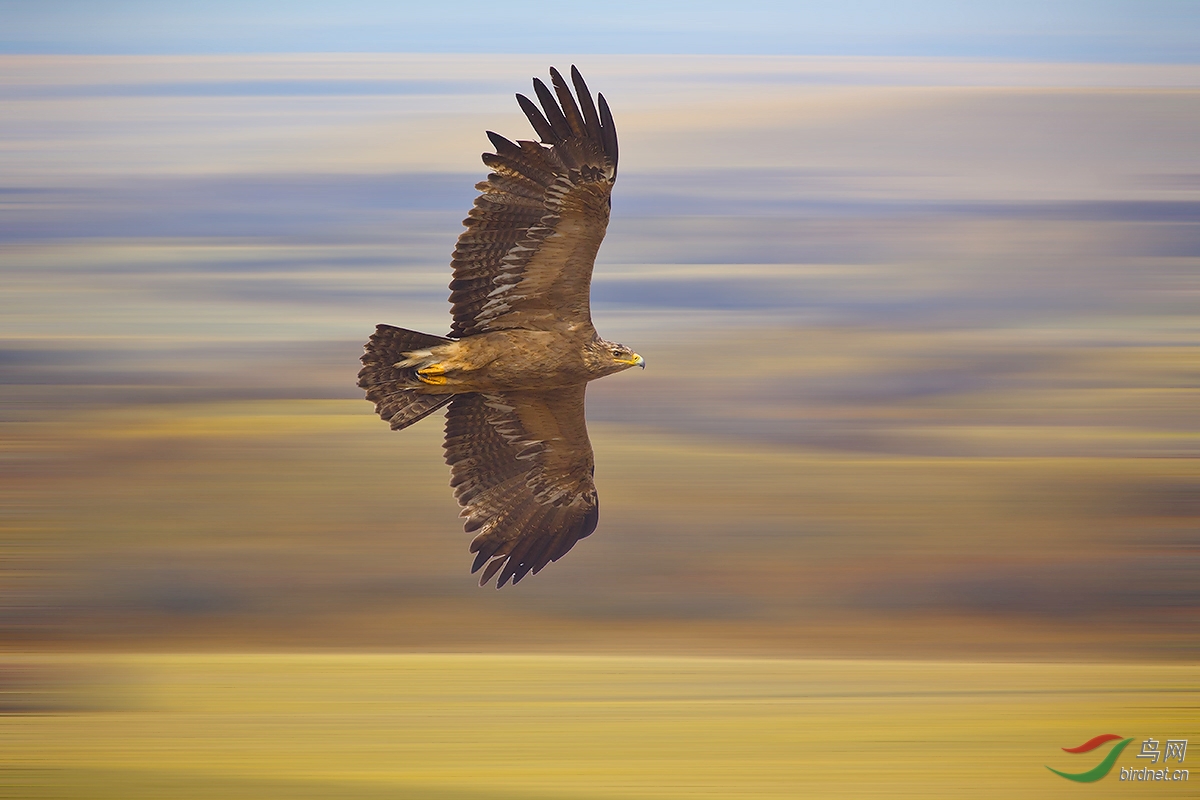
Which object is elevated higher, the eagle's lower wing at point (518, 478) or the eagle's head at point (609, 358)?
the eagle's head at point (609, 358)

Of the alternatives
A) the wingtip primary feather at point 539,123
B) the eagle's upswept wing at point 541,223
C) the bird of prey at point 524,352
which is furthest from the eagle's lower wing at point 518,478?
the wingtip primary feather at point 539,123

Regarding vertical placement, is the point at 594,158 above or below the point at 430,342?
above

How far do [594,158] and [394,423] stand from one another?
2.07m

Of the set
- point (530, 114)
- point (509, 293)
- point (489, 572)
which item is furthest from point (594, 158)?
point (489, 572)

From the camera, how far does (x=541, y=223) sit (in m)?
7.40

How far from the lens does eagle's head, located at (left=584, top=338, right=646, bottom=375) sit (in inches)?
308

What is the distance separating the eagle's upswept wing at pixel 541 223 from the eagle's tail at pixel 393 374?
0.94 ft

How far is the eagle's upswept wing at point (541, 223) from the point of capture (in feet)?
23.6

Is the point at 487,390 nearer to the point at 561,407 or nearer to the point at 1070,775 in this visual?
the point at 561,407

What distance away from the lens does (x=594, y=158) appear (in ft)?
23.7

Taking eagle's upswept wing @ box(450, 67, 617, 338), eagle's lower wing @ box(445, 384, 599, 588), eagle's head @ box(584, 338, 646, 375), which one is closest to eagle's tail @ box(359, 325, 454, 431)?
eagle's upswept wing @ box(450, 67, 617, 338)

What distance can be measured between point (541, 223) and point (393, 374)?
1.36 meters

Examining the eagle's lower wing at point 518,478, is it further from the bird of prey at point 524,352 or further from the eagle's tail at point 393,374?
the eagle's tail at point 393,374

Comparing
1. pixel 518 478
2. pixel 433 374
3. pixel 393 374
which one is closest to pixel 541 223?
pixel 433 374
